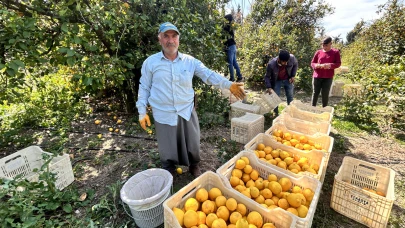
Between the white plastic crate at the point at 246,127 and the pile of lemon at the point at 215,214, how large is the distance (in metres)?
1.97

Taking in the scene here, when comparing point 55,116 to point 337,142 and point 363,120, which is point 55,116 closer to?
point 337,142

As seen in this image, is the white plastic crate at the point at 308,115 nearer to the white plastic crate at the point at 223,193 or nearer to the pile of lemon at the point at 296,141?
the pile of lemon at the point at 296,141

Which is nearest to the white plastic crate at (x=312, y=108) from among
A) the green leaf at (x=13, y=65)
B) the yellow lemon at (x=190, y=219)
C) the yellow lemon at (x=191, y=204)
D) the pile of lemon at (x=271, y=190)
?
the pile of lemon at (x=271, y=190)

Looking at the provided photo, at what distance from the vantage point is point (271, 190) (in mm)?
1950

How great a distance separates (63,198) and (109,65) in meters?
1.99

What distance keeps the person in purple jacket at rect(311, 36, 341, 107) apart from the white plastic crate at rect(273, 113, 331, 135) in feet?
4.97

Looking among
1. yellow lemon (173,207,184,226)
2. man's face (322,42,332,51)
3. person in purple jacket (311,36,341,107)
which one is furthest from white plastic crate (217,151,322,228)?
man's face (322,42,332,51)

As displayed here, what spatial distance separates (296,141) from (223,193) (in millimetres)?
1559

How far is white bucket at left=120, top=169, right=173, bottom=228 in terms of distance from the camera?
6.16ft

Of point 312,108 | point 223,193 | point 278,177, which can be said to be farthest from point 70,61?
point 312,108

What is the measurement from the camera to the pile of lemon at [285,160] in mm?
2336

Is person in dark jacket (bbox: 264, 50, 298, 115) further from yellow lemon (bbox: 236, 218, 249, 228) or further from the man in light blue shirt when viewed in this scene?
yellow lemon (bbox: 236, 218, 249, 228)

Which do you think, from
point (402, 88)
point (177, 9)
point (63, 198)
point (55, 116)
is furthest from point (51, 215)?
point (402, 88)

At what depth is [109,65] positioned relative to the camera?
11.0ft
